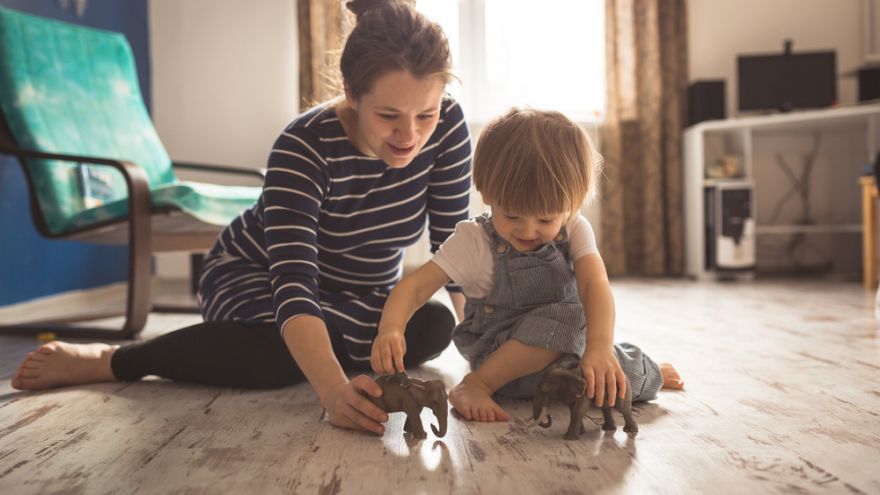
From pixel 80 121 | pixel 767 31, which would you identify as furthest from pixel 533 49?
pixel 80 121

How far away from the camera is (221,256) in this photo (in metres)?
1.53

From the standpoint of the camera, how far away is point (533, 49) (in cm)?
394

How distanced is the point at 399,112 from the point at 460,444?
1.64 ft

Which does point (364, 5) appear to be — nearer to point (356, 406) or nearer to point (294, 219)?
point (294, 219)

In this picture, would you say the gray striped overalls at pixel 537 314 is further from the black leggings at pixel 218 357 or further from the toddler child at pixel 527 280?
the black leggings at pixel 218 357

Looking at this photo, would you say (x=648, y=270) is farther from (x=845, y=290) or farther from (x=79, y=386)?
(x=79, y=386)

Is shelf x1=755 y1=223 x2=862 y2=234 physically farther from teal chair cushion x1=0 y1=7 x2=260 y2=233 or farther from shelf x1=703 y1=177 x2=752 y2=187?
teal chair cushion x1=0 y1=7 x2=260 y2=233

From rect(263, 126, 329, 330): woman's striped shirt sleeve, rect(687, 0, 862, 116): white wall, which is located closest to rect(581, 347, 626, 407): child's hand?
rect(263, 126, 329, 330): woman's striped shirt sleeve

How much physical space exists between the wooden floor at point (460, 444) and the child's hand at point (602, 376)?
55 millimetres

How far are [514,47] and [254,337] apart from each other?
2.98 meters

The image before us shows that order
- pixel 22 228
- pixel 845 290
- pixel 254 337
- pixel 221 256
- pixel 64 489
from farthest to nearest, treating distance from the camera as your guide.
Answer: pixel 845 290
pixel 22 228
pixel 221 256
pixel 254 337
pixel 64 489

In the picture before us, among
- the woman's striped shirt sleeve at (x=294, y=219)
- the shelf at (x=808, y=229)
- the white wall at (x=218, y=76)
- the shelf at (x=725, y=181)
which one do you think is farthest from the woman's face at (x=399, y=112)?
the shelf at (x=808, y=229)

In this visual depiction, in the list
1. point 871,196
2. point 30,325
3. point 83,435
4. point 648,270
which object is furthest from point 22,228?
point 871,196

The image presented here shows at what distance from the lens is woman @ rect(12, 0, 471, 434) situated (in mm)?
1115
